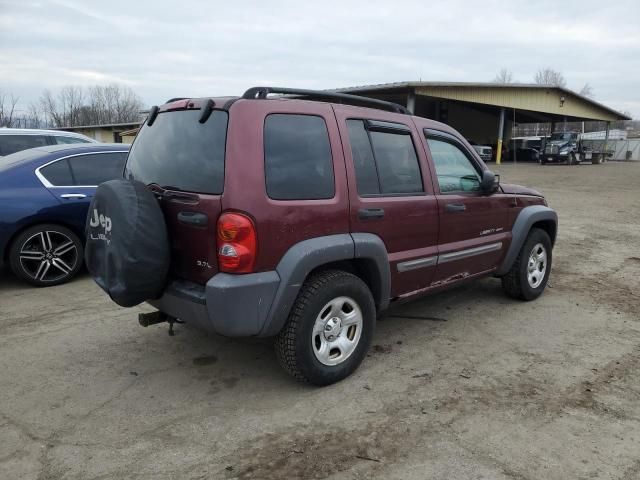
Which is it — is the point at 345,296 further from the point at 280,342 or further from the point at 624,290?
the point at 624,290

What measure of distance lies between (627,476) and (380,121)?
8.72 feet

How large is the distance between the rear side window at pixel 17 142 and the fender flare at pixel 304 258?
767 cm

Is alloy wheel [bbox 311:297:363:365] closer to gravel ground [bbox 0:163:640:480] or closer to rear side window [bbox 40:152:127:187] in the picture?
gravel ground [bbox 0:163:640:480]

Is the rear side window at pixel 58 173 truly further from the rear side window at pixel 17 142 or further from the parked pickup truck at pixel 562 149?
the parked pickup truck at pixel 562 149

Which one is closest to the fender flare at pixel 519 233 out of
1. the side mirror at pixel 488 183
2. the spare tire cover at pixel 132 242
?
the side mirror at pixel 488 183

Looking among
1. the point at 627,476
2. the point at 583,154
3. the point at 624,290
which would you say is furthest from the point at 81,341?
the point at 583,154

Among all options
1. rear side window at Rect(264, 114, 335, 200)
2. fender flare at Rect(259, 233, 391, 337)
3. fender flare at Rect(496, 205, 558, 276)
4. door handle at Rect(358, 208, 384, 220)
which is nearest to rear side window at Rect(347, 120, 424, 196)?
door handle at Rect(358, 208, 384, 220)

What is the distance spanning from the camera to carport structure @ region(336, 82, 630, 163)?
88.8ft

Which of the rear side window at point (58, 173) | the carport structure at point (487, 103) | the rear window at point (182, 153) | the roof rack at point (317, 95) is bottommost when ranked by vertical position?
the rear side window at point (58, 173)

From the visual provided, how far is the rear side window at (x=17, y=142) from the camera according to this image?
28.3 ft

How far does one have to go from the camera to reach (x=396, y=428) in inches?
117

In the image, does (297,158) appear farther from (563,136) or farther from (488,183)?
(563,136)

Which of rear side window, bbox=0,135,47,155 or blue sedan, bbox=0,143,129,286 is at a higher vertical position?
rear side window, bbox=0,135,47,155

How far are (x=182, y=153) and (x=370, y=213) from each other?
1.31 metres
